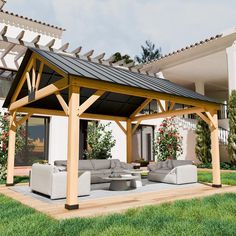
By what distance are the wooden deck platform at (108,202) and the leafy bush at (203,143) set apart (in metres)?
8.82

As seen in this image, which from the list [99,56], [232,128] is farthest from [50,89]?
[232,128]

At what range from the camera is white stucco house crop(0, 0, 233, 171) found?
13297 millimetres

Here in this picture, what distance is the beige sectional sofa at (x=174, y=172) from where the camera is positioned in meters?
9.42

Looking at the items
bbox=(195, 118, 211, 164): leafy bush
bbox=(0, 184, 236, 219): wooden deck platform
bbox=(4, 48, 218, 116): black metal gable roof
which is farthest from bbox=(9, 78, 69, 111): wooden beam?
bbox=(195, 118, 211, 164): leafy bush

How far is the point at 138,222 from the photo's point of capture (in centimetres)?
461

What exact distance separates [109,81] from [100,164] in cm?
474

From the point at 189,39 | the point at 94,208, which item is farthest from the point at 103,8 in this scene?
the point at 189,39

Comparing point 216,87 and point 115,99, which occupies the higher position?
point 216,87

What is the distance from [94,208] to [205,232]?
2.46 m

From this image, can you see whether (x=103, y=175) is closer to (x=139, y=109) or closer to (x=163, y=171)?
(x=163, y=171)

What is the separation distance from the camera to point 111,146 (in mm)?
14695

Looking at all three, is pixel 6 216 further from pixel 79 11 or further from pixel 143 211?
pixel 79 11

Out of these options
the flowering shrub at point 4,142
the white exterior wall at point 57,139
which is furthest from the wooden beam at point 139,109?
the flowering shrub at point 4,142

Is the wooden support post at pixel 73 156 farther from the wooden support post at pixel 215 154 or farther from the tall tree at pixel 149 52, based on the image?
the tall tree at pixel 149 52
